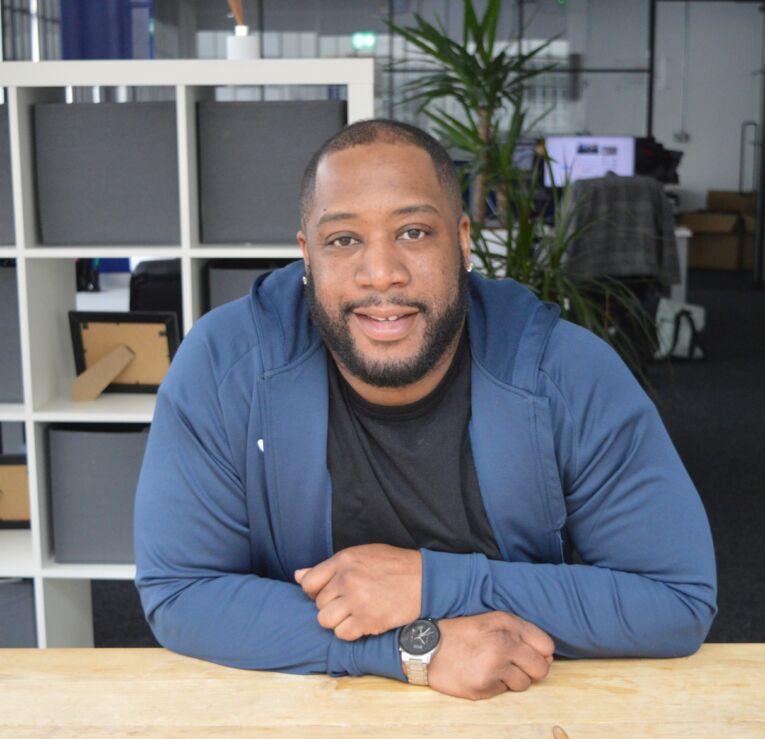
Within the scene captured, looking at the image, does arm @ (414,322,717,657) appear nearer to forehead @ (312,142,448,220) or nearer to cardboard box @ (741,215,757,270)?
forehead @ (312,142,448,220)

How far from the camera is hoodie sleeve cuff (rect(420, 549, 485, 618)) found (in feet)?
4.16

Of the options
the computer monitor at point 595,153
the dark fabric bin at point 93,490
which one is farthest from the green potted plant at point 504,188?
the computer monitor at point 595,153

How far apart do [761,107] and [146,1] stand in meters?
9.04

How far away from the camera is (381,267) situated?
136cm

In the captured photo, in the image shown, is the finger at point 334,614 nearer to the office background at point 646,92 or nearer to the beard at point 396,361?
the beard at point 396,361

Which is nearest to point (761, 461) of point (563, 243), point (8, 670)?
point (563, 243)

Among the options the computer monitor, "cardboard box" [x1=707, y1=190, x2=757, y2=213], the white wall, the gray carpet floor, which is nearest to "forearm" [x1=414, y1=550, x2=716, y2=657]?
the gray carpet floor

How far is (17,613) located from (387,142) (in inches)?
61.1

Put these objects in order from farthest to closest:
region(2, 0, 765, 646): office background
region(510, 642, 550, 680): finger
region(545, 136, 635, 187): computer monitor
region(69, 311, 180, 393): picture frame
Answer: region(545, 136, 635, 187): computer monitor < region(2, 0, 765, 646): office background < region(69, 311, 180, 393): picture frame < region(510, 642, 550, 680): finger

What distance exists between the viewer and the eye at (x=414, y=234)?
140 cm

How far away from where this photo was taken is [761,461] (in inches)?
185

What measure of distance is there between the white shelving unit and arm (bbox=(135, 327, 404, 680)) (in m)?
0.90

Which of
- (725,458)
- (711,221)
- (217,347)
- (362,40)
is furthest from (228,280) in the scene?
(711,221)

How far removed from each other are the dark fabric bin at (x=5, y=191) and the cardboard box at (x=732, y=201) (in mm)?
10062
